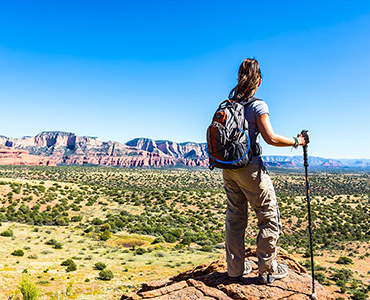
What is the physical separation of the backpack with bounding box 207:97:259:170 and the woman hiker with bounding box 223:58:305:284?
171 mm

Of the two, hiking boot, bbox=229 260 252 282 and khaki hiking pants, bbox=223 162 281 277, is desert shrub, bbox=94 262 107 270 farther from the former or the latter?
khaki hiking pants, bbox=223 162 281 277

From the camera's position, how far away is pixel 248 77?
3541mm

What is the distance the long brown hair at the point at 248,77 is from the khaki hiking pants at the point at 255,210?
3.38ft

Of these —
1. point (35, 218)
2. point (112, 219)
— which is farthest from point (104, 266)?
point (35, 218)

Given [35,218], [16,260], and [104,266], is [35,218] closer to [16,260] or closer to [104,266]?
[16,260]

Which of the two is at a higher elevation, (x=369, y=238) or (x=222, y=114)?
(x=222, y=114)

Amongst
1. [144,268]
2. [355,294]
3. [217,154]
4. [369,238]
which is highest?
[217,154]

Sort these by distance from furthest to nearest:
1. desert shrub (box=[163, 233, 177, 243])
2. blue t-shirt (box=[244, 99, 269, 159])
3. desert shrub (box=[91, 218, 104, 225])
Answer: desert shrub (box=[91, 218, 104, 225]), desert shrub (box=[163, 233, 177, 243]), blue t-shirt (box=[244, 99, 269, 159])

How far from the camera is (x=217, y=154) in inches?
128

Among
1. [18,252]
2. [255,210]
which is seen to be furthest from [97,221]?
[255,210]

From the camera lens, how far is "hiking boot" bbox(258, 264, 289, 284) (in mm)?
3715

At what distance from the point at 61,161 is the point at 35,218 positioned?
187006 millimetres

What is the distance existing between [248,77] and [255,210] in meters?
1.88

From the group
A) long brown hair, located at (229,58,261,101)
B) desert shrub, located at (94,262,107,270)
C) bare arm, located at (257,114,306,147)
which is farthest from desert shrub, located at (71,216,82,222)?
bare arm, located at (257,114,306,147)
